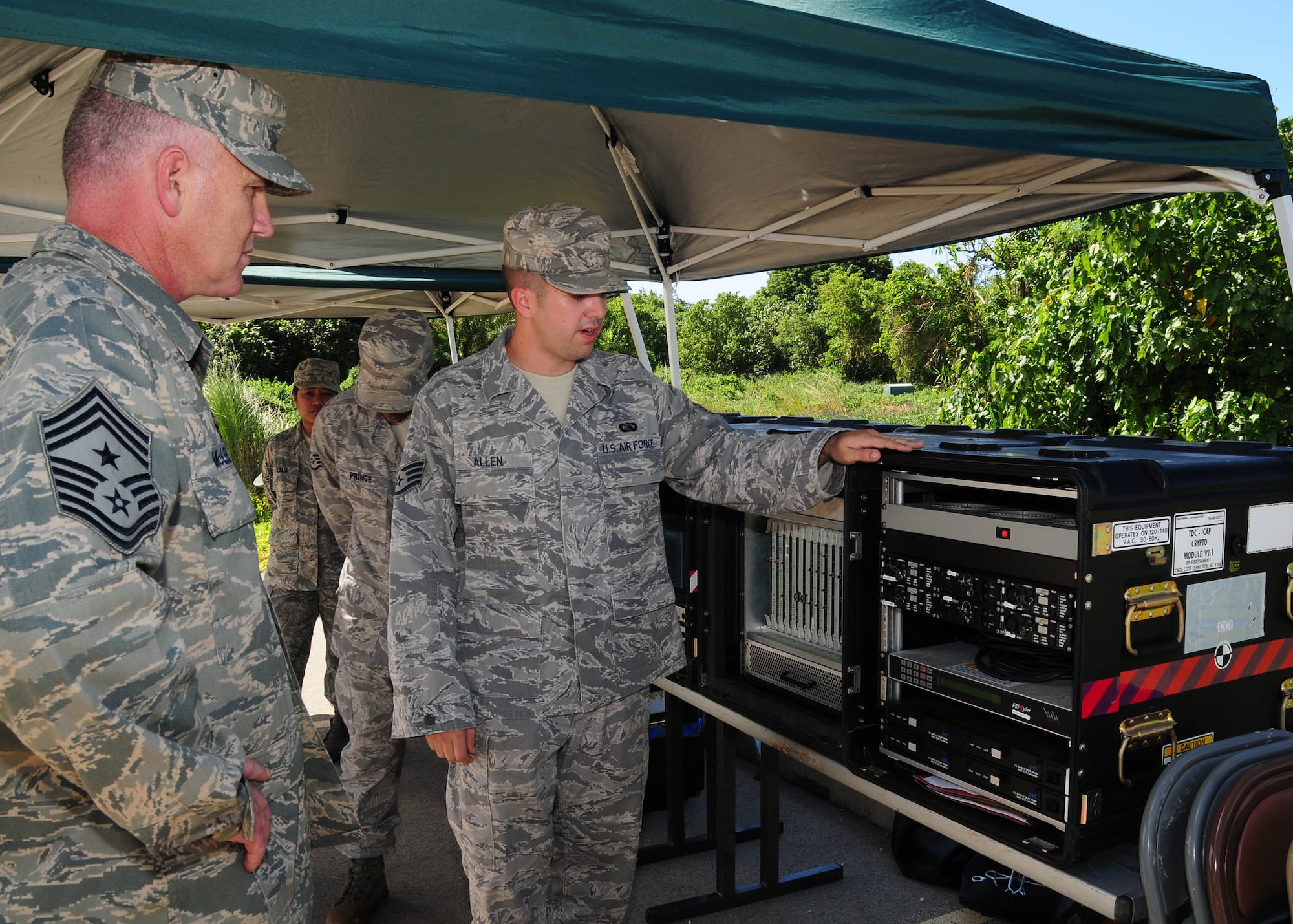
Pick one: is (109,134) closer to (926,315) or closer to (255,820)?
(255,820)

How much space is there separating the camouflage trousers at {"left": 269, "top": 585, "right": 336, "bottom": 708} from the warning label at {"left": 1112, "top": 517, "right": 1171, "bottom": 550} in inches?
146

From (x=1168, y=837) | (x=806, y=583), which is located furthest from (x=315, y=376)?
(x=1168, y=837)

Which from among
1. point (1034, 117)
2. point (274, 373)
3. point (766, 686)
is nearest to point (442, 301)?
Answer: point (766, 686)

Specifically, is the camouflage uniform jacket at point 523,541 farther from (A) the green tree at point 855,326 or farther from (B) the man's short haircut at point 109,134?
(A) the green tree at point 855,326

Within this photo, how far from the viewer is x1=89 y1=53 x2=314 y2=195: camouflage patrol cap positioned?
1.27 metres

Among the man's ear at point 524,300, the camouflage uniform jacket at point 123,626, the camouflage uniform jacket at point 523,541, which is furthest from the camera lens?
the man's ear at point 524,300

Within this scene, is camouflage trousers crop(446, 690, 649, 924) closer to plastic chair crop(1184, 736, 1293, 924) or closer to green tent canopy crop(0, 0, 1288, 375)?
plastic chair crop(1184, 736, 1293, 924)

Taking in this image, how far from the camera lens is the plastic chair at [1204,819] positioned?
1.54 meters

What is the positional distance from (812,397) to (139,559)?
85.4ft

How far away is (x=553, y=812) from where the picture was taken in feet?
7.80

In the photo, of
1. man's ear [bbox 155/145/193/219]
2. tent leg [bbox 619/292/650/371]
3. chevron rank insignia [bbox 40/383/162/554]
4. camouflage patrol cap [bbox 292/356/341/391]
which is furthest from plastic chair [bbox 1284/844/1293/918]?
camouflage patrol cap [bbox 292/356/341/391]

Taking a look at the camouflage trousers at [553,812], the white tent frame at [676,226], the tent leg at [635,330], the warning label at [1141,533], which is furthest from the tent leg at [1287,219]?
the tent leg at [635,330]

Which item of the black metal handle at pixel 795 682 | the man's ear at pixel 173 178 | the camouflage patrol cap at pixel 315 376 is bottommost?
the black metal handle at pixel 795 682

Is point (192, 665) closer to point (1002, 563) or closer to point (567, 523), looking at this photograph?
point (567, 523)
